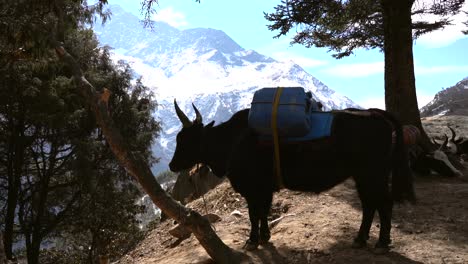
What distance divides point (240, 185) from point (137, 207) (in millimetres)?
19871

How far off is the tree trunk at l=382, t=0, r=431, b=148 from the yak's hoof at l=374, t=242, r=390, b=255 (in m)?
6.15

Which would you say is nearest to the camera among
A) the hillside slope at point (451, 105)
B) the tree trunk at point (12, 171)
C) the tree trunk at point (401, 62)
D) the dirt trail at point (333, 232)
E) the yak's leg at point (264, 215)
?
the dirt trail at point (333, 232)

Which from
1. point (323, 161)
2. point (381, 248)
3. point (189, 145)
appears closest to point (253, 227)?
point (323, 161)

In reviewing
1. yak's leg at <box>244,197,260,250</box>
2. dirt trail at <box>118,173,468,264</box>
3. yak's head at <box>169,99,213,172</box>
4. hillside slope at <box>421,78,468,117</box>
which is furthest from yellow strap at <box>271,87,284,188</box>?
hillside slope at <box>421,78,468,117</box>

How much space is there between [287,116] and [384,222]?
1.88 meters

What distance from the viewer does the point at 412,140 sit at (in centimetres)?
661

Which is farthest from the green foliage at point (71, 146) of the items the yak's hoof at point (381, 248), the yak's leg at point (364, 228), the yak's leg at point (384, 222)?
the yak's hoof at point (381, 248)

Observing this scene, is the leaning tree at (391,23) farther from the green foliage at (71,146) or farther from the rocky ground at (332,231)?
the green foliage at (71,146)

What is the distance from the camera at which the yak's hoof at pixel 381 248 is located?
5488 millimetres

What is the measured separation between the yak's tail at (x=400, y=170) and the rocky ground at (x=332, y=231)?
2.34 feet

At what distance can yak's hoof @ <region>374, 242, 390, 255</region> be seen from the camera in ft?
18.0

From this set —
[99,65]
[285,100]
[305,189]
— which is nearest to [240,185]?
[305,189]

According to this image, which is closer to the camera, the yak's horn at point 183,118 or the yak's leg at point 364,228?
the yak's leg at point 364,228

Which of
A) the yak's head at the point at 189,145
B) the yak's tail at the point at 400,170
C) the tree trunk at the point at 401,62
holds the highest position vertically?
the tree trunk at the point at 401,62
